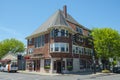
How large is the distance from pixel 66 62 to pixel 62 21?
8.47 m

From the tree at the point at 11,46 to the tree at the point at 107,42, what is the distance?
154 feet

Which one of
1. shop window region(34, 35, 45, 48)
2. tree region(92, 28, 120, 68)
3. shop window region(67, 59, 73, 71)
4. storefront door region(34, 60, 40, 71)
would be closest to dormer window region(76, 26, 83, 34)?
tree region(92, 28, 120, 68)

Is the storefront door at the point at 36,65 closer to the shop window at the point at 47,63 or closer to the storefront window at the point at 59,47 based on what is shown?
the shop window at the point at 47,63

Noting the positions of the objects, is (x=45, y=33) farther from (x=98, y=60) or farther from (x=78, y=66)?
(x=98, y=60)

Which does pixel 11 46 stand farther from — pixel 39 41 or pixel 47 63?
pixel 47 63

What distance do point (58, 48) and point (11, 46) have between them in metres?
48.5

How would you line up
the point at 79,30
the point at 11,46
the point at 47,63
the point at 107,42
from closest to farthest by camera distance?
the point at 47,63, the point at 107,42, the point at 79,30, the point at 11,46

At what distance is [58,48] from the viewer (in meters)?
41.2

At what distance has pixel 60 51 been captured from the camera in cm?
4116

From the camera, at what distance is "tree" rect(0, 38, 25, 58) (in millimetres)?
83500

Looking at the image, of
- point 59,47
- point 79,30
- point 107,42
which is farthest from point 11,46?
point 107,42

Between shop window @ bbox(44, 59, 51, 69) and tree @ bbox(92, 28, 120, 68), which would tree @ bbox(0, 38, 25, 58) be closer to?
shop window @ bbox(44, 59, 51, 69)

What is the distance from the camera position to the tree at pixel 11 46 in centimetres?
8350

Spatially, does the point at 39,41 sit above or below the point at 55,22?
below
